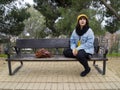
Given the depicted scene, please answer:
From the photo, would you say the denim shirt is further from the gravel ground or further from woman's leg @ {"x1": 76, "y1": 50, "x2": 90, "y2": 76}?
the gravel ground

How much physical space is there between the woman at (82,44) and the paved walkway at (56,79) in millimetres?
469

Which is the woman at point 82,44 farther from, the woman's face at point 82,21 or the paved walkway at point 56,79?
the paved walkway at point 56,79

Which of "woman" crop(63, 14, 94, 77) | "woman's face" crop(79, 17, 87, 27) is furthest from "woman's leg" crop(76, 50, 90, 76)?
"woman's face" crop(79, 17, 87, 27)

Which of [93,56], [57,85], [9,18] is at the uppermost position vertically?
[9,18]

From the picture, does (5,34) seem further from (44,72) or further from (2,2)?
(44,72)

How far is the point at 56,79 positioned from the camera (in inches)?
296

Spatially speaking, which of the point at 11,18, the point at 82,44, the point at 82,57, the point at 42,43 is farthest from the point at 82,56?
the point at 11,18

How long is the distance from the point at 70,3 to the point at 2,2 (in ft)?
10.5

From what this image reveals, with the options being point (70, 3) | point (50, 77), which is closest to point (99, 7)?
point (70, 3)

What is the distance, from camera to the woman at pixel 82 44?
772cm

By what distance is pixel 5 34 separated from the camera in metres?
13.8

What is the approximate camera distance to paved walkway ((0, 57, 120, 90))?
22.2 ft

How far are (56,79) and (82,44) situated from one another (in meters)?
1.18

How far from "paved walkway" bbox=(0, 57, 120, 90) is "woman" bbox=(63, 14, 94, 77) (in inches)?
18.5
